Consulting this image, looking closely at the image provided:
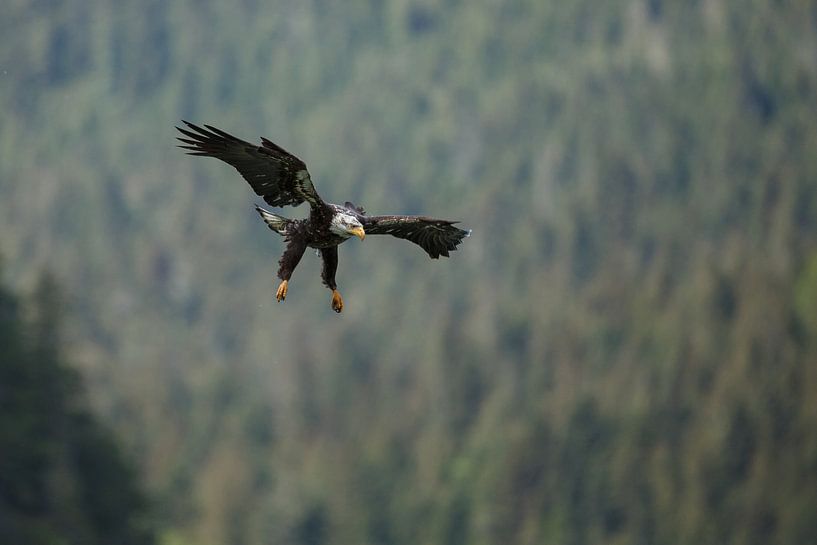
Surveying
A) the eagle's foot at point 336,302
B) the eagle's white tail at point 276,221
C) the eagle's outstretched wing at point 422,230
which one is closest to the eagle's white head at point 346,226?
the eagle's outstretched wing at point 422,230

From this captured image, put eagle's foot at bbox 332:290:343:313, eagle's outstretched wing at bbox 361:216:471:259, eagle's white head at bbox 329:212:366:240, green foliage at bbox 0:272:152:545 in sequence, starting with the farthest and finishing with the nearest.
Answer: green foliage at bbox 0:272:152:545, eagle's outstretched wing at bbox 361:216:471:259, eagle's foot at bbox 332:290:343:313, eagle's white head at bbox 329:212:366:240

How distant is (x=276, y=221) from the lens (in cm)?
1756

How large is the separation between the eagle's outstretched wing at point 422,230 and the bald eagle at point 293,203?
2cm

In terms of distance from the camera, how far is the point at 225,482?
138750 mm

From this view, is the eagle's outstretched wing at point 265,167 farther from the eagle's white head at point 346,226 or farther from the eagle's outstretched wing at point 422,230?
the eagle's outstretched wing at point 422,230

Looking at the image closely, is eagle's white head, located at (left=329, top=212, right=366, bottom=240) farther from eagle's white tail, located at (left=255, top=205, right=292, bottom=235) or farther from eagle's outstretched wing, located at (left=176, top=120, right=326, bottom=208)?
eagle's white tail, located at (left=255, top=205, right=292, bottom=235)

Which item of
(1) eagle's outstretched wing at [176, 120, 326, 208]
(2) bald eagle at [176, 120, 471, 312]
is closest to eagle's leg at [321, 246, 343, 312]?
(2) bald eagle at [176, 120, 471, 312]

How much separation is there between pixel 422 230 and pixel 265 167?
2.28 metres

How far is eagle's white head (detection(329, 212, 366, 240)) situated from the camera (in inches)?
641

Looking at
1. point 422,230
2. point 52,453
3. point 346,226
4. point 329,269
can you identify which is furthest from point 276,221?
point 52,453

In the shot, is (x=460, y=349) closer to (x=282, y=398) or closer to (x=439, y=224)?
(x=282, y=398)

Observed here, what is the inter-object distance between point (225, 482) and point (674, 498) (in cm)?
4144

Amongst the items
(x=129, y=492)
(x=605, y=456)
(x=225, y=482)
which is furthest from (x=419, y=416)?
(x=129, y=492)

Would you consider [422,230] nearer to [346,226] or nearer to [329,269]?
[329,269]
